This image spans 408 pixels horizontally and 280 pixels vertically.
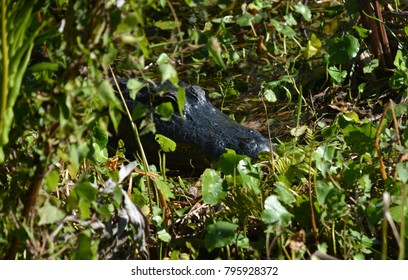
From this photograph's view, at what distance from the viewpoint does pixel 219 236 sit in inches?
94.3

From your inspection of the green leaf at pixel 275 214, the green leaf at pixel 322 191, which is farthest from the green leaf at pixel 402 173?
the green leaf at pixel 275 214

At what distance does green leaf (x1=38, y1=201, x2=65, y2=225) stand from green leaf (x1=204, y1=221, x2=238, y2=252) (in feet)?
1.74

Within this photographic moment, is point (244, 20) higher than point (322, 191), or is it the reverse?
point (244, 20)

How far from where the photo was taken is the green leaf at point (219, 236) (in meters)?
2.38

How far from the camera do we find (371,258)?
2.43m

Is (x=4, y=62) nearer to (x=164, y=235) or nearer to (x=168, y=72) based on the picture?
(x=168, y=72)

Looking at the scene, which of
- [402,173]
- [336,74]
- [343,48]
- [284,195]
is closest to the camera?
[402,173]

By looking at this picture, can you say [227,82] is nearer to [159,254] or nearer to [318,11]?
[318,11]

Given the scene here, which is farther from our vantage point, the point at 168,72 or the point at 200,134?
the point at 200,134

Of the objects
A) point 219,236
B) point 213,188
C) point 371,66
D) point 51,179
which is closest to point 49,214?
point 51,179

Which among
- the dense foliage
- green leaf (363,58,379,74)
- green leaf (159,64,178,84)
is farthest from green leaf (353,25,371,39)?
green leaf (159,64,178,84)

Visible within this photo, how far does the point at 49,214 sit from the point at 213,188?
0.70 metres

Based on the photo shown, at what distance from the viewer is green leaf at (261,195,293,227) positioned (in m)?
2.37

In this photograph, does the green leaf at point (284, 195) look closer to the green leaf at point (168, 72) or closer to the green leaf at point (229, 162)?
the green leaf at point (229, 162)
